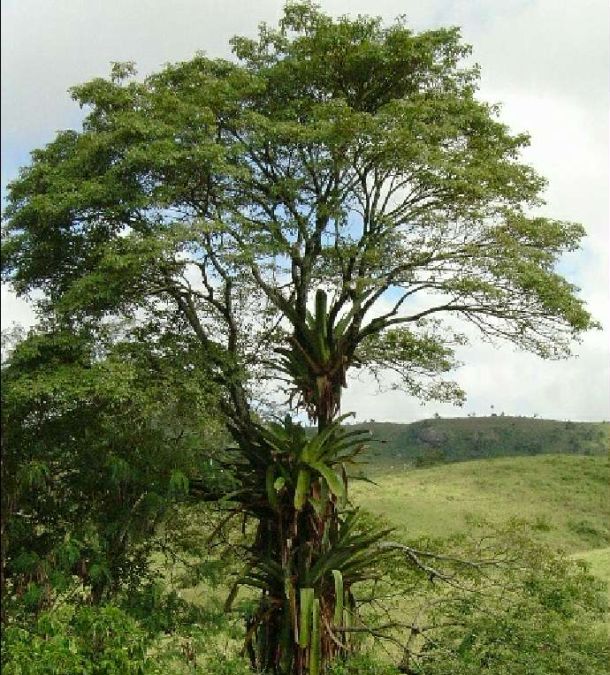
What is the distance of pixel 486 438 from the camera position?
74875 mm

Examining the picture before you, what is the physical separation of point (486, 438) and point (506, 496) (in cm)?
3745

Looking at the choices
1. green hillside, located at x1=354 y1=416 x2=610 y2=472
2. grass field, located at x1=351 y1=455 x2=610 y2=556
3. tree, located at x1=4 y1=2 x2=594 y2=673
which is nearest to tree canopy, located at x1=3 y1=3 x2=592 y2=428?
tree, located at x1=4 y1=2 x2=594 y2=673

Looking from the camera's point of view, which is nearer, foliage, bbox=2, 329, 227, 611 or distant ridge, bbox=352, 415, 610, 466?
foliage, bbox=2, 329, 227, 611

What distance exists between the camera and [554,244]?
12062 mm

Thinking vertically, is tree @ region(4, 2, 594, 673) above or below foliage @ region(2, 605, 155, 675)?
above

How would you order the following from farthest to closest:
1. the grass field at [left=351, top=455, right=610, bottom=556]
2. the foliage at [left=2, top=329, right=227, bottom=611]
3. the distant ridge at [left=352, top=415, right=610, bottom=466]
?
the distant ridge at [left=352, top=415, right=610, bottom=466]
the grass field at [left=351, top=455, right=610, bottom=556]
the foliage at [left=2, top=329, right=227, bottom=611]

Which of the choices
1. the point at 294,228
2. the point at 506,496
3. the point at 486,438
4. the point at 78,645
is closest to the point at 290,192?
the point at 294,228

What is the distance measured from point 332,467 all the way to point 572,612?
3603 millimetres

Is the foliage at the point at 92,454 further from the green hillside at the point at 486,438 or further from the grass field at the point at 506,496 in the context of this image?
the green hillside at the point at 486,438

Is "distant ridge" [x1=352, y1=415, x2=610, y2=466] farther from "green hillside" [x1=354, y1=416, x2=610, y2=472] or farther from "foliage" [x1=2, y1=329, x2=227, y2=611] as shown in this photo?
"foliage" [x1=2, y1=329, x2=227, y2=611]

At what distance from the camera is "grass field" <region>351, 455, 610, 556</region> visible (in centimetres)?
3219

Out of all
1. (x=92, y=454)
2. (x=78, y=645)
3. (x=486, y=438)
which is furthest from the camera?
(x=486, y=438)

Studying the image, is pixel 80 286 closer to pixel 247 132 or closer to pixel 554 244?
pixel 247 132

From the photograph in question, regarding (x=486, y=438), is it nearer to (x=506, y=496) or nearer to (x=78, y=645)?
(x=506, y=496)
